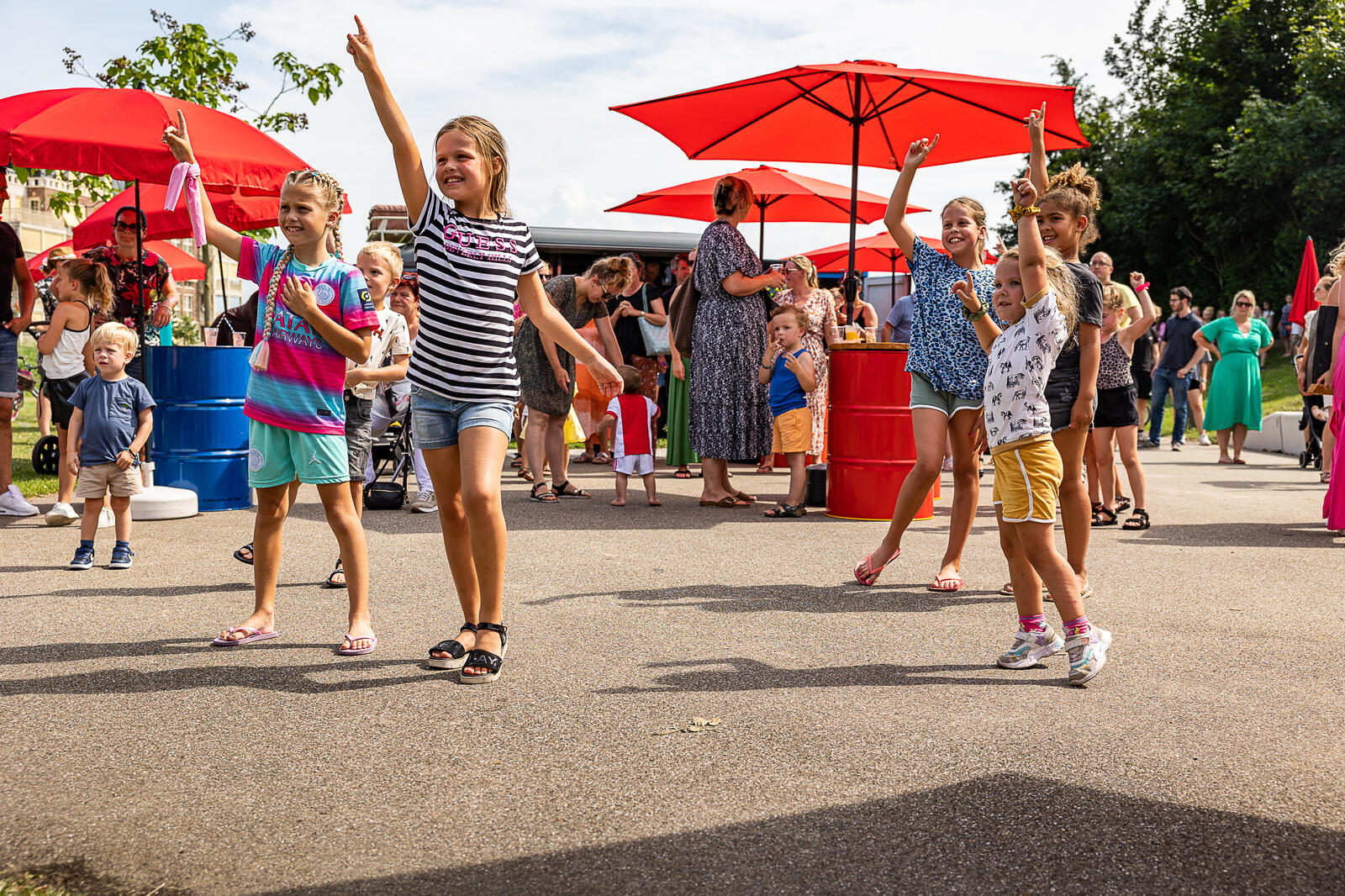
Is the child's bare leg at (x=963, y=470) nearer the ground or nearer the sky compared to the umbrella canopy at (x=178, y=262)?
nearer the ground

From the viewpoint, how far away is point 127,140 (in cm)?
751

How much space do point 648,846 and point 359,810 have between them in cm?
76

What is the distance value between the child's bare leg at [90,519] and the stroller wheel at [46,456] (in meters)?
5.31

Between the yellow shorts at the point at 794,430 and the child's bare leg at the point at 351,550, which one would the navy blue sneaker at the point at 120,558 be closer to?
the child's bare leg at the point at 351,550

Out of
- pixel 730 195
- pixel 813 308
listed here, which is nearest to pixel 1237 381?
pixel 813 308

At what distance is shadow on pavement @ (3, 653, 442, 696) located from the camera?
402cm

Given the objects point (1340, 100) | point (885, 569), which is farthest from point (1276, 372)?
point (885, 569)

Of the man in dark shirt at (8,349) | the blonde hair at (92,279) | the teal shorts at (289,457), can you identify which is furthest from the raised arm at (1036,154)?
the man in dark shirt at (8,349)

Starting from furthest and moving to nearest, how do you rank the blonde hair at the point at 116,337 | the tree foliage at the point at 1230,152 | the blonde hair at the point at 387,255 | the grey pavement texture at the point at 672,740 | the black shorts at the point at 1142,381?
the tree foliage at the point at 1230,152 < the black shorts at the point at 1142,381 < the blonde hair at the point at 116,337 < the blonde hair at the point at 387,255 < the grey pavement texture at the point at 672,740

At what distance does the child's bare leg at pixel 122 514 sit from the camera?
6273mm

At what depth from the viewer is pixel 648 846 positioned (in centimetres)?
276

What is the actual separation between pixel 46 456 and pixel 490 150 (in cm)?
865

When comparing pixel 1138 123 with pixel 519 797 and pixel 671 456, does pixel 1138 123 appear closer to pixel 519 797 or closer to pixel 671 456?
pixel 671 456

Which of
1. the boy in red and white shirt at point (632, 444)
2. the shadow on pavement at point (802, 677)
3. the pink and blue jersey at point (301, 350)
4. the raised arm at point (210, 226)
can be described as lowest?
the shadow on pavement at point (802, 677)
